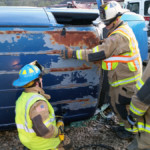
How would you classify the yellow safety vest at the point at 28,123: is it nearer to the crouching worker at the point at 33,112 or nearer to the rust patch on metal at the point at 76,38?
the crouching worker at the point at 33,112

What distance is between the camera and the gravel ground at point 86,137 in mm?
2781

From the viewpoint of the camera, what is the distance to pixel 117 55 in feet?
8.19

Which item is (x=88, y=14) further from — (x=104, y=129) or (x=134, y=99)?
(x=104, y=129)

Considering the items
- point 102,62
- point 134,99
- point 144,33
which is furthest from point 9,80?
point 144,33

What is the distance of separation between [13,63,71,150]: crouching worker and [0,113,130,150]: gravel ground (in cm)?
95

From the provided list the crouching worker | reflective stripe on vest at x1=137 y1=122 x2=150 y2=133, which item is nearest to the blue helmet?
the crouching worker

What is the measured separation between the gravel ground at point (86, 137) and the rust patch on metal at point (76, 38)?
142 centimetres

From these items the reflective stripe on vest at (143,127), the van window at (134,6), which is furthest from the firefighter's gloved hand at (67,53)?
the van window at (134,6)

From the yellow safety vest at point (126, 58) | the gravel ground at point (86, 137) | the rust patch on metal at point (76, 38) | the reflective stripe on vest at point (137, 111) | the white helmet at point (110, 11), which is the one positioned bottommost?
the gravel ground at point (86, 137)

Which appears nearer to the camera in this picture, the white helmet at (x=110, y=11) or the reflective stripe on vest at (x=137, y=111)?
the reflective stripe on vest at (x=137, y=111)

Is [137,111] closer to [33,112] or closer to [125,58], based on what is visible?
[33,112]

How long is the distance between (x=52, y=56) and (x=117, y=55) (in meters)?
0.86

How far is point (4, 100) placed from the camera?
2.29 metres

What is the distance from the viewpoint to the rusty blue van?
2.14 metres
